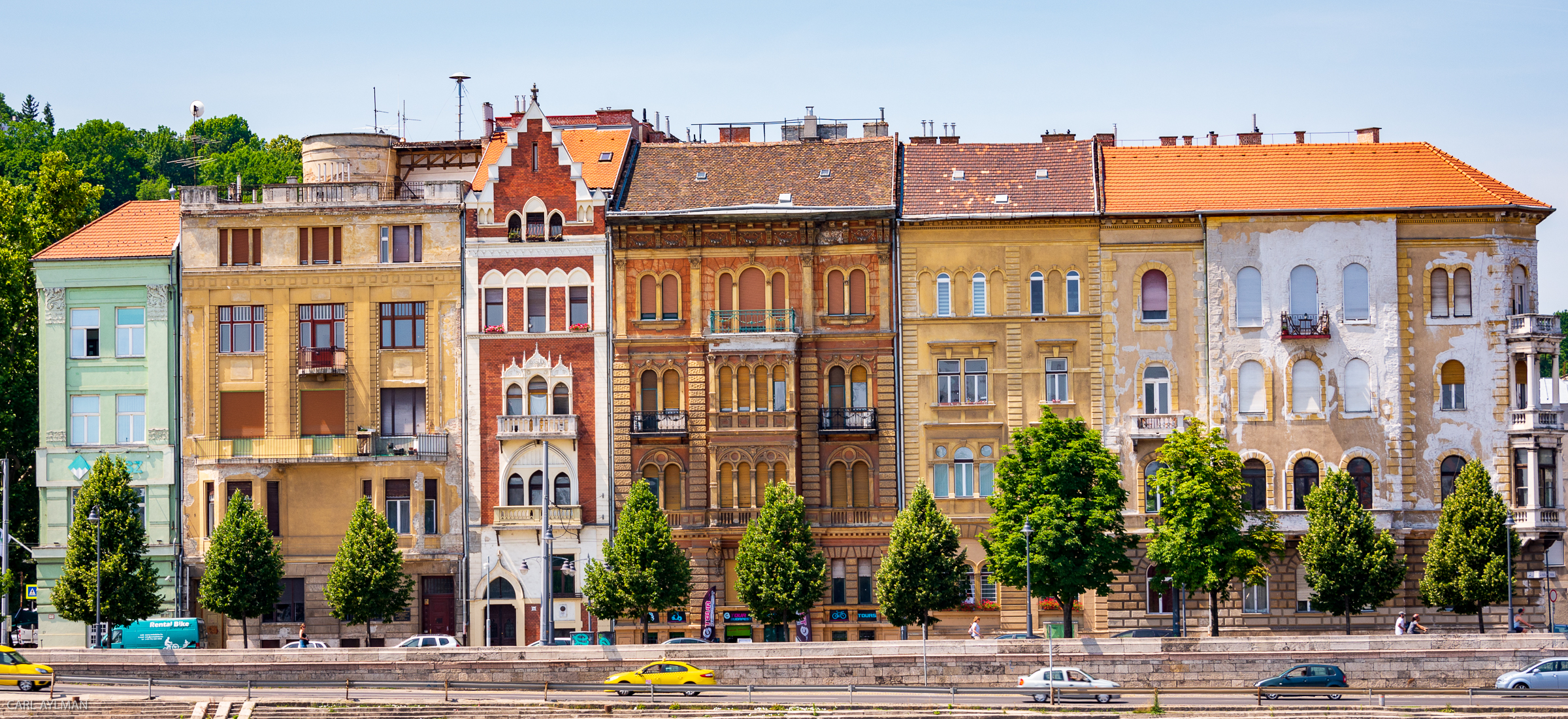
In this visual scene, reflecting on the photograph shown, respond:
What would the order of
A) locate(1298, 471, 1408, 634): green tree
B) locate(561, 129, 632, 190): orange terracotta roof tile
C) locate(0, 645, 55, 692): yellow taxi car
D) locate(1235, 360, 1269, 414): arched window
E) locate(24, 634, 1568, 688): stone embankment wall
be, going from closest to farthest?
locate(0, 645, 55, 692): yellow taxi car < locate(24, 634, 1568, 688): stone embankment wall < locate(1298, 471, 1408, 634): green tree < locate(1235, 360, 1269, 414): arched window < locate(561, 129, 632, 190): orange terracotta roof tile

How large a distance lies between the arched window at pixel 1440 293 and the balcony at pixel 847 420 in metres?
19.7

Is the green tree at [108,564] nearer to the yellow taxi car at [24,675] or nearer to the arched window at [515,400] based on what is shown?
the yellow taxi car at [24,675]

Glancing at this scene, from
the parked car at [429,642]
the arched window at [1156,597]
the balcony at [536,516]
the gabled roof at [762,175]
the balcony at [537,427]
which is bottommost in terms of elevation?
the parked car at [429,642]

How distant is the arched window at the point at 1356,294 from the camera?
7344 cm

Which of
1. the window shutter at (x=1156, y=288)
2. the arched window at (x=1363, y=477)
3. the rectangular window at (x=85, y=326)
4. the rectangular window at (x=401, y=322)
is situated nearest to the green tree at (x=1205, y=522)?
the arched window at (x=1363, y=477)

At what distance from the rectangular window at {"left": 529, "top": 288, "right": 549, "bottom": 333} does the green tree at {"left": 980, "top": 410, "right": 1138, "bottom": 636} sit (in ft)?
58.3

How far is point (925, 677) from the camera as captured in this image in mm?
63562

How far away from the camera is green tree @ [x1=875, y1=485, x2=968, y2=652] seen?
69.2 m

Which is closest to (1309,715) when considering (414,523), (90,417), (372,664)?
(372,664)

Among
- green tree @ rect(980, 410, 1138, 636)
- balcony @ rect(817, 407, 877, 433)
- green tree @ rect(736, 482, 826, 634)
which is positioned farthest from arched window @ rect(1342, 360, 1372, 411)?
green tree @ rect(736, 482, 826, 634)

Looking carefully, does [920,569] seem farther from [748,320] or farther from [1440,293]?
[1440,293]

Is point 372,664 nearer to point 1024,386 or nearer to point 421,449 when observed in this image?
point 421,449

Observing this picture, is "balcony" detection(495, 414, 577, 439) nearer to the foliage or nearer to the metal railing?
the metal railing

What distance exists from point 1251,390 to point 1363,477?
480 cm
